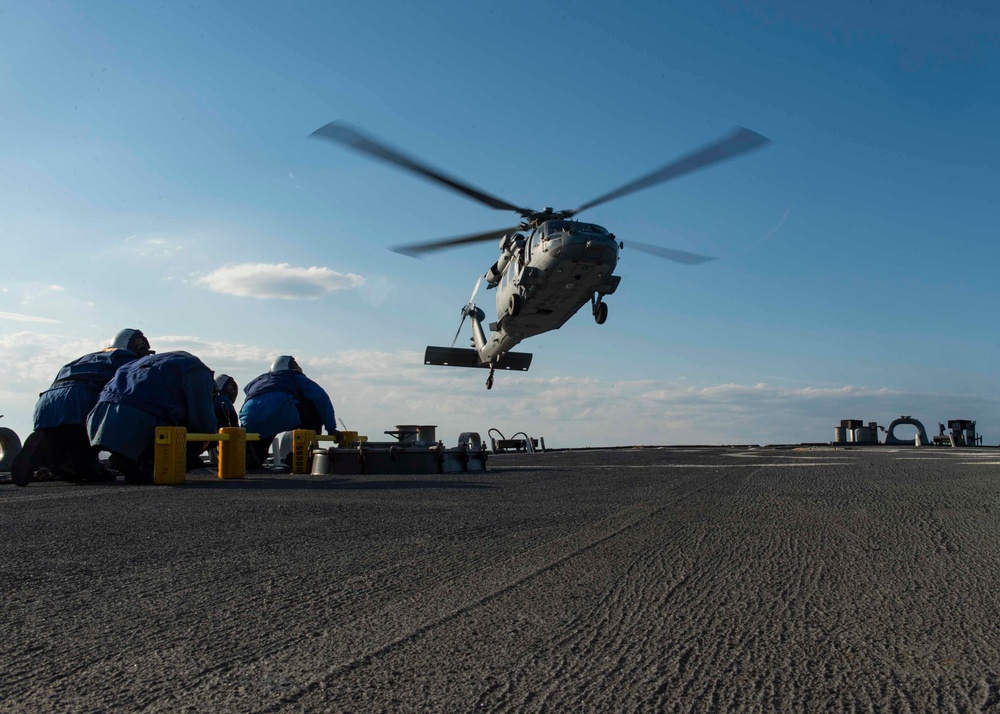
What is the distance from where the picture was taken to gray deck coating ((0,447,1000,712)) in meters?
2.09

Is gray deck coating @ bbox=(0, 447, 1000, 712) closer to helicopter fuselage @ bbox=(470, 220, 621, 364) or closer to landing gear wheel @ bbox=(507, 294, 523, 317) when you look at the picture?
helicopter fuselage @ bbox=(470, 220, 621, 364)

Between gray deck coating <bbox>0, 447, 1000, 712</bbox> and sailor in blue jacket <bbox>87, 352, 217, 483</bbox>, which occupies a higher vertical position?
sailor in blue jacket <bbox>87, 352, 217, 483</bbox>

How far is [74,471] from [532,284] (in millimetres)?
11921

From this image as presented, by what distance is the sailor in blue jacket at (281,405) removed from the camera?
1803cm

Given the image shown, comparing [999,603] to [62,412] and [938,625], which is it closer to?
[938,625]

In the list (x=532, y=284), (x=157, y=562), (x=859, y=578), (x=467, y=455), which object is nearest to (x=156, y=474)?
(x=467, y=455)

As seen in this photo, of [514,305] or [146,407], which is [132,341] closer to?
[146,407]

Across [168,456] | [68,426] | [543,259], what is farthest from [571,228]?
[68,426]

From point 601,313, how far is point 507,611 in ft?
61.1

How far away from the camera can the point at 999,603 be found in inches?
120

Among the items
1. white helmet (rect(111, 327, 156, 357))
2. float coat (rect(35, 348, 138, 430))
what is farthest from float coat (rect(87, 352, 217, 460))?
white helmet (rect(111, 327, 156, 357))

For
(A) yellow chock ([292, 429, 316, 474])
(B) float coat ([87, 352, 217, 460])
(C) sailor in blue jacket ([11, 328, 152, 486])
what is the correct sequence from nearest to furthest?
(B) float coat ([87, 352, 217, 460]) < (C) sailor in blue jacket ([11, 328, 152, 486]) < (A) yellow chock ([292, 429, 316, 474])

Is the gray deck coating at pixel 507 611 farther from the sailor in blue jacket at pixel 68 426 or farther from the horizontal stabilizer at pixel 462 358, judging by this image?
the horizontal stabilizer at pixel 462 358

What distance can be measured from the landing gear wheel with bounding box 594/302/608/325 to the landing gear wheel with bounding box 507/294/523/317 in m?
2.19
